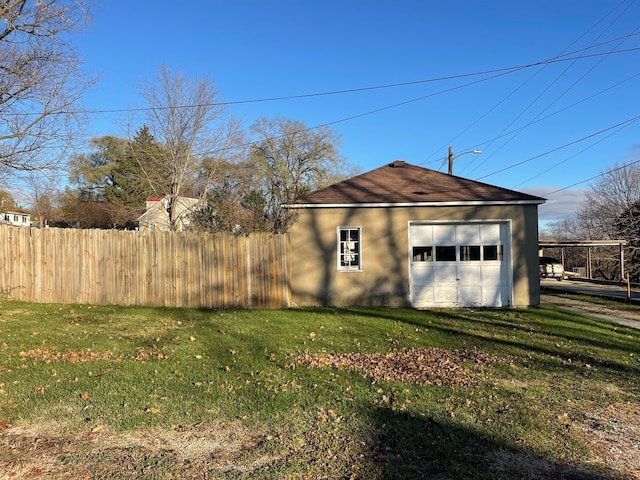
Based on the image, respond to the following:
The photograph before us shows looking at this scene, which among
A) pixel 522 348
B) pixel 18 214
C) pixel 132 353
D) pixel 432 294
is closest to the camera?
pixel 132 353

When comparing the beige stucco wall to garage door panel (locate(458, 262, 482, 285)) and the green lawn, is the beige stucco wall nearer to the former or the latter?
garage door panel (locate(458, 262, 482, 285))

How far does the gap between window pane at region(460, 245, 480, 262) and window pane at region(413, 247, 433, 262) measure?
3.04ft

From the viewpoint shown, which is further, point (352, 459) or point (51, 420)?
point (51, 420)

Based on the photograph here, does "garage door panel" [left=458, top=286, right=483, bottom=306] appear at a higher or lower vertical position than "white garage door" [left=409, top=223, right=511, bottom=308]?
lower

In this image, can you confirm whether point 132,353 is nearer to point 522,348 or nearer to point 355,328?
point 355,328

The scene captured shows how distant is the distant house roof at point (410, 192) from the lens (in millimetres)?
13289

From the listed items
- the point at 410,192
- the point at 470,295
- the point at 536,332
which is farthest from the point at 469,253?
the point at 536,332

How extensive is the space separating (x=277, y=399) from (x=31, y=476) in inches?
90.8

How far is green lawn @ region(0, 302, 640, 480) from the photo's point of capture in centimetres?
356

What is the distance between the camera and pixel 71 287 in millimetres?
11578

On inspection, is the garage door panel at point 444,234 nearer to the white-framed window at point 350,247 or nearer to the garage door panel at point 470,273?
the garage door panel at point 470,273

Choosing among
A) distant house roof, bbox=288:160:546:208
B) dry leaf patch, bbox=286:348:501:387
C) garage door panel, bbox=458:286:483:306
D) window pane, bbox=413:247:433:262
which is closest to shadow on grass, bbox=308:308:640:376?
garage door panel, bbox=458:286:483:306

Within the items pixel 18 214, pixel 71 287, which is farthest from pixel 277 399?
pixel 18 214

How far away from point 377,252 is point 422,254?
1.39 m
